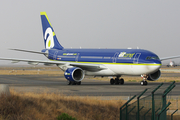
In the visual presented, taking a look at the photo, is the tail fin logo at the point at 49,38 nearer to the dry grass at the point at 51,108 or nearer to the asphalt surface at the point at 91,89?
the asphalt surface at the point at 91,89

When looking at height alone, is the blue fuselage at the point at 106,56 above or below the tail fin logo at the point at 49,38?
below

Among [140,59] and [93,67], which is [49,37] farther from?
[140,59]

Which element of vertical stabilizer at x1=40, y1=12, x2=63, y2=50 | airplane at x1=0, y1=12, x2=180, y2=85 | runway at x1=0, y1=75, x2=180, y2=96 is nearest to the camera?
runway at x1=0, y1=75, x2=180, y2=96

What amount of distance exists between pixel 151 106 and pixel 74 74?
24.7 metres

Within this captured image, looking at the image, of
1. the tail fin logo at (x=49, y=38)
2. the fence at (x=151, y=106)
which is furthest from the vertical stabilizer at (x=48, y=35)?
the fence at (x=151, y=106)

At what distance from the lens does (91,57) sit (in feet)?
125

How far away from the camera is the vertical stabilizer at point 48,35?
4600cm

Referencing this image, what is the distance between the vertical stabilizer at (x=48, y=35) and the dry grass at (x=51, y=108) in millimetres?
28123

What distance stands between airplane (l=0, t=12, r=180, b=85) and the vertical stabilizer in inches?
104

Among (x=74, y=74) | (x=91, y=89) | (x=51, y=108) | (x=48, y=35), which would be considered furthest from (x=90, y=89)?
(x=48, y=35)

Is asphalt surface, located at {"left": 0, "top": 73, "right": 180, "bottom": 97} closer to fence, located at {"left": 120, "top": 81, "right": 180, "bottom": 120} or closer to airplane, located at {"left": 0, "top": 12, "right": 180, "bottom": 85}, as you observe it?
fence, located at {"left": 120, "top": 81, "right": 180, "bottom": 120}

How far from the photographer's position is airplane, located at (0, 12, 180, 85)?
1292 inches

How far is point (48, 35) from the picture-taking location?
4688cm

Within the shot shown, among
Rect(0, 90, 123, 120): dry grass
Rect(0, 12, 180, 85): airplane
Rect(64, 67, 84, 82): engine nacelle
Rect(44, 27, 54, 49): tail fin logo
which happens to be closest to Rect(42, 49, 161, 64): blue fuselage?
Rect(0, 12, 180, 85): airplane
